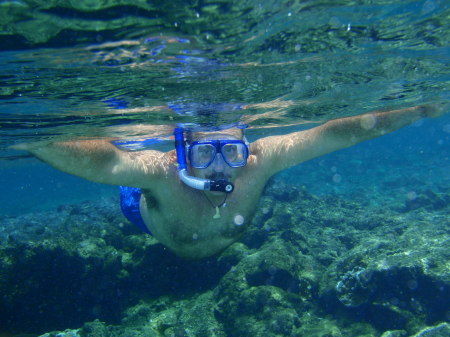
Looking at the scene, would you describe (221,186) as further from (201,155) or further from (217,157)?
(201,155)

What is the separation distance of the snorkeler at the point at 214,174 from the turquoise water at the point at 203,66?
1625 millimetres

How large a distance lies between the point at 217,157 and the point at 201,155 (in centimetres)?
38

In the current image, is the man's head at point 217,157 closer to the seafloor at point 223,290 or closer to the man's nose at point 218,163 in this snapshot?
the man's nose at point 218,163

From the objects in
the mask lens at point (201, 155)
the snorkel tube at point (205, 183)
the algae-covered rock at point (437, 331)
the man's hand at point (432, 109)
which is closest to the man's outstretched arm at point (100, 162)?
the snorkel tube at point (205, 183)

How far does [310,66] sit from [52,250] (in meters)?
9.68

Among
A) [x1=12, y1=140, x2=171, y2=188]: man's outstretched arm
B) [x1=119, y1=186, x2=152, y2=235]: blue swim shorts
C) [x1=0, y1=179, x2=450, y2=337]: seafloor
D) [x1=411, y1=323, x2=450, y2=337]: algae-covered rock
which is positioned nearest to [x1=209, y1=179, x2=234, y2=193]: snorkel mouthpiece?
[x1=12, y1=140, x2=171, y2=188]: man's outstretched arm

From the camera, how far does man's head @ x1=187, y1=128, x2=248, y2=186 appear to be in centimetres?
579

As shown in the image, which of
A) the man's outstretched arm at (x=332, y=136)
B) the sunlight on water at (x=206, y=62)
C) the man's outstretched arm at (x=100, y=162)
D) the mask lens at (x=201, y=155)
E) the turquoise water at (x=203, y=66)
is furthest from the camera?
the man's outstretched arm at (x=332, y=136)

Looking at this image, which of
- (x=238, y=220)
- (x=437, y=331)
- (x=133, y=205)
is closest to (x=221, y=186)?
(x=238, y=220)

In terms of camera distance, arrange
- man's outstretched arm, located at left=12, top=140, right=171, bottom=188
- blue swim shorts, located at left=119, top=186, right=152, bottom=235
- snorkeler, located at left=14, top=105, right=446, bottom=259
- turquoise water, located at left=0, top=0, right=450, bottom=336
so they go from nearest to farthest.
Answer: man's outstretched arm, located at left=12, top=140, right=171, bottom=188
turquoise water, located at left=0, top=0, right=450, bottom=336
snorkeler, located at left=14, top=105, right=446, bottom=259
blue swim shorts, located at left=119, top=186, right=152, bottom=235

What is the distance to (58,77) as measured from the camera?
5.71 meters

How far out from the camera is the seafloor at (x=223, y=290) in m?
7.60

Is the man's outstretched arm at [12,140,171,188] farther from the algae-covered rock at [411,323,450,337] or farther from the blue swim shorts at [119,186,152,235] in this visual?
the algae-covered rock at [411,323,450,337]

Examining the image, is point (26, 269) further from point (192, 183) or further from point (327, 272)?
point (327, 272)
